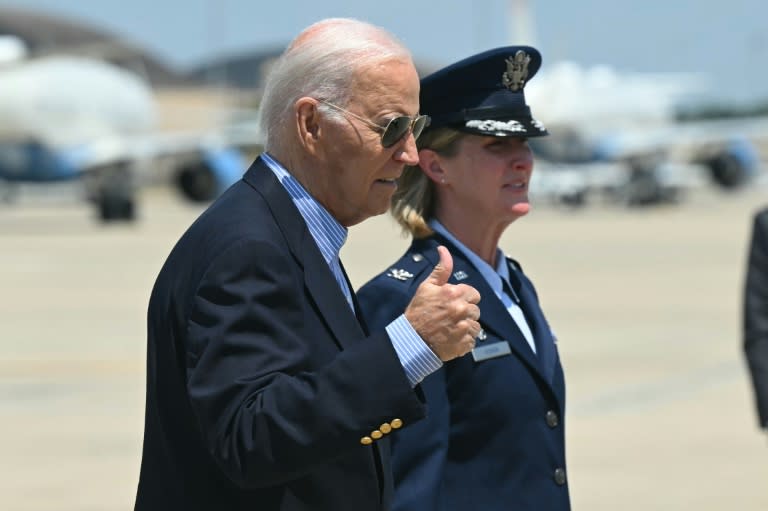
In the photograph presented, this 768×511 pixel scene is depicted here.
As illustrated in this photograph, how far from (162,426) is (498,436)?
106 cm

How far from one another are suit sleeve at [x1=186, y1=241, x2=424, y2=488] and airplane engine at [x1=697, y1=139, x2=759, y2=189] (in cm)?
5784

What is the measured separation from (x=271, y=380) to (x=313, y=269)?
26 cm

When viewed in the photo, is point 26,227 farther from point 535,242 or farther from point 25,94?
point 535,242

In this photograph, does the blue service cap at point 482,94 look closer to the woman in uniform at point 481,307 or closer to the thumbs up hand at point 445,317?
the woman in uniform at point 481,307

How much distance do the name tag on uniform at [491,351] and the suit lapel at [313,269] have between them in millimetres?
832

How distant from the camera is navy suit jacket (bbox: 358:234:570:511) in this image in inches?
134

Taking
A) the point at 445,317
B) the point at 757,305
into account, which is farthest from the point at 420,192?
the point at 757,305

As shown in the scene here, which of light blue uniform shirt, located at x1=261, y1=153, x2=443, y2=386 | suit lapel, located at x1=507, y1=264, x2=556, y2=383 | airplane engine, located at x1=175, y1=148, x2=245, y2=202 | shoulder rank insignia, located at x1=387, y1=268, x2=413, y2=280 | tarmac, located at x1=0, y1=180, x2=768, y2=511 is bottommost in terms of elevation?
airplane engine, located at x1=175, y1=148, x2=245, y2=202

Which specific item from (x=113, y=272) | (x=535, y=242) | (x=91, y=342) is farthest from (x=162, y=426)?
(x=535, y=242)

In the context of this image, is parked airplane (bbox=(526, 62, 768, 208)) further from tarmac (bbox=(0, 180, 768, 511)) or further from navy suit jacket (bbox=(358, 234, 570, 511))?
navy suit jacket (bbox=(358, 234, 570, 511))

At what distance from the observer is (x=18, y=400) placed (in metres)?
11.7

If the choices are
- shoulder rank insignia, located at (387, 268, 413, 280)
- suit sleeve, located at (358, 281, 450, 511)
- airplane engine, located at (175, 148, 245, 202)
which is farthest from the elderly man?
airplane engine, located at (175, 148, 245, 202)

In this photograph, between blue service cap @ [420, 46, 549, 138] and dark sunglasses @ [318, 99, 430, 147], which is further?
blue service cap @ [420, 46, 549, 138]

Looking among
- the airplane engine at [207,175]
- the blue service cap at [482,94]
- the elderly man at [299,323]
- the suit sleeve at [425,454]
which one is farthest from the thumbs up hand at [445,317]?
the airplane engine at [207,175]
